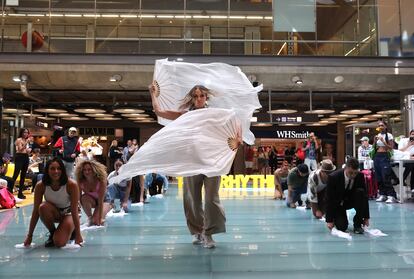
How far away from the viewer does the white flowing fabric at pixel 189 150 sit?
14.5 ft

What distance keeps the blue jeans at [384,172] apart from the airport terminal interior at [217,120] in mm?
49

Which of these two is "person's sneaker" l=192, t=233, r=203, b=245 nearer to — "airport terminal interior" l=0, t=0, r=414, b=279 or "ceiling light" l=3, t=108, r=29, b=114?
"airport terminal interior" l=0, t=0, r=414, b=279

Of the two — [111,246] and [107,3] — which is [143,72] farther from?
[111,246]

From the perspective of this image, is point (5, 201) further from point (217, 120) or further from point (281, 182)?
point (281, 182)

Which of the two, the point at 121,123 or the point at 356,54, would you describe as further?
the point at 121,123

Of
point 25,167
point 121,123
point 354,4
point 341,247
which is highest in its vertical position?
point 354,4

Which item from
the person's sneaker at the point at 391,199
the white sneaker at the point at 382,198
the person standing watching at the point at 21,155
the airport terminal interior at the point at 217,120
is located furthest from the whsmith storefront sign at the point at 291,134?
the person standing watching at the point at 21,155

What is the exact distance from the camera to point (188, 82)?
5.23 m

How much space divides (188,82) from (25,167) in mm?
6813

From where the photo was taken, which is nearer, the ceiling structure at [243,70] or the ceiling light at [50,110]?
the ceiling structure at [243,70]

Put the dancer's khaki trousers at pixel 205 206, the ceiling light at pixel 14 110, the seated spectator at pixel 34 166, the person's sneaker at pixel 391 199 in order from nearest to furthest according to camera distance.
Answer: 1. the dancer's khaki trousers at pixel 205 206
2. the person's sneaker at pixel 391 199
3. the seated spectator at pixel 34 166
4. the ceiling light at pixel 14 110

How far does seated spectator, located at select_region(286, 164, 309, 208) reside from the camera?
28.9 ft

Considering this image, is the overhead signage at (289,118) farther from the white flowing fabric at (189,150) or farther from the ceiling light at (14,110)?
the white flowing fabric at (189,150)

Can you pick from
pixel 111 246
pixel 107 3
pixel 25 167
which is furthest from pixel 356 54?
pixel 111 246
